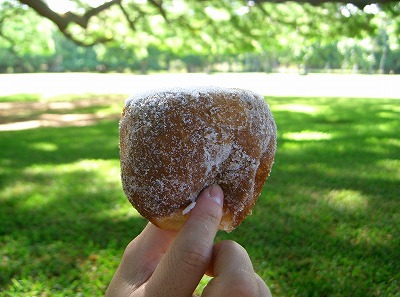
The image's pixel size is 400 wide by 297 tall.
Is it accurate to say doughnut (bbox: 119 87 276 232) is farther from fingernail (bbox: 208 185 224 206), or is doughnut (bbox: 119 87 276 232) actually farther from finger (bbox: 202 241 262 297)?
finger (bbox: 202 241 262 297)

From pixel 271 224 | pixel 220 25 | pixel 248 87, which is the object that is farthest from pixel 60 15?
pixel 248 87

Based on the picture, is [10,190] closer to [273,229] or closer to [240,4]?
[273,229]

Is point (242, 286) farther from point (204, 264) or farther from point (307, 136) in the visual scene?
point (307, 136)

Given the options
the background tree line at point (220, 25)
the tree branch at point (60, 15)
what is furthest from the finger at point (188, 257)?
the tree branch at point (60, 15)

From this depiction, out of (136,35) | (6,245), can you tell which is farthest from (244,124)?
(136,35)

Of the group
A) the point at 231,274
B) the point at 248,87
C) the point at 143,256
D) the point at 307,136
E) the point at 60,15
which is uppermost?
the point at 60,15

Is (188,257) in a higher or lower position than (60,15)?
lower

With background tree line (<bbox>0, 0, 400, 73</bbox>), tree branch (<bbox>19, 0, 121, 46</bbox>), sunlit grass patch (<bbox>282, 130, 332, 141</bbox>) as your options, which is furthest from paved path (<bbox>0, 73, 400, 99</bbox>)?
tree branch (<bbox>19, 0, 121, 46</bbox>)

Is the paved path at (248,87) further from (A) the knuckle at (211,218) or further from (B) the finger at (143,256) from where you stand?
(A) the knuckle at (211,218)
